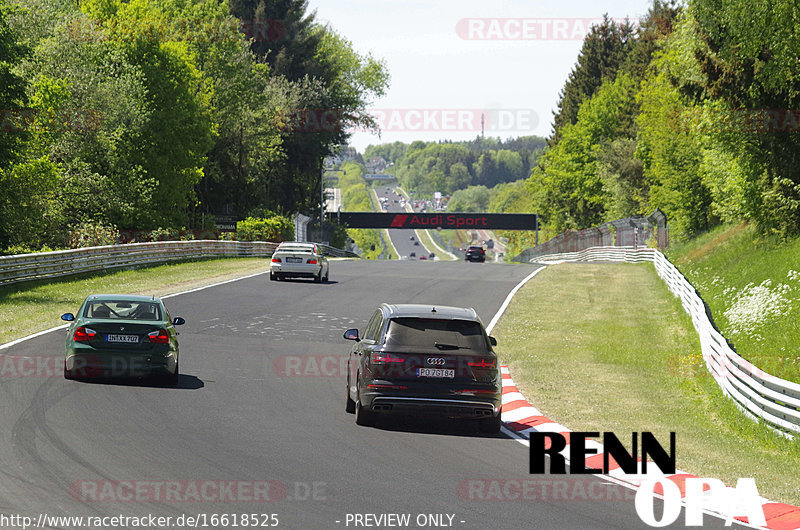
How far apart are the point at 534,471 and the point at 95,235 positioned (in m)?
41.7

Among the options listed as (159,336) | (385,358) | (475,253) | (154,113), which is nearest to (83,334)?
(159,336)

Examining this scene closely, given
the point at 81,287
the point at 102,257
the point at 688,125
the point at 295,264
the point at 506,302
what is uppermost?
the point at 688,125

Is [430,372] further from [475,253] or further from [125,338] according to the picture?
[475,253]

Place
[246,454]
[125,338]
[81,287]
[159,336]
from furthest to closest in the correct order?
[81,287]
[159,336]
[125,338]
[246,454]

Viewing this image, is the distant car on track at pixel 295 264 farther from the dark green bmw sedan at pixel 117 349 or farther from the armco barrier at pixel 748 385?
the dark green bmw sedan at pixel 117 349

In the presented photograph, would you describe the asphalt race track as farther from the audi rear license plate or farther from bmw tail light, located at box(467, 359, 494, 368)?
bmw tail light, located at box(467, 359, 494, 368)

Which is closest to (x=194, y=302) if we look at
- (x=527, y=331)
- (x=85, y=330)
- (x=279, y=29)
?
(x=527, y=331)

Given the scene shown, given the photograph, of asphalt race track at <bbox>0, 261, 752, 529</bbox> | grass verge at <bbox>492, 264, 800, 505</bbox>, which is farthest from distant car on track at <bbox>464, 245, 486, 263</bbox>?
asphalt race track at <bbox>0, 261, 752, 529</bbox>

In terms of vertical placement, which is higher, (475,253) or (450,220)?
(450,220)

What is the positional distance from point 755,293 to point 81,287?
67.3ft

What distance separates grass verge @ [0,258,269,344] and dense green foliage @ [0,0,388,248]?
6.48 m

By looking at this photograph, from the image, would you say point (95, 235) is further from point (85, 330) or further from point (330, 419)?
point (330, 419)

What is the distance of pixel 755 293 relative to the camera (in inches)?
1050

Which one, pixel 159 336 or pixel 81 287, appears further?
pixel 81 287
